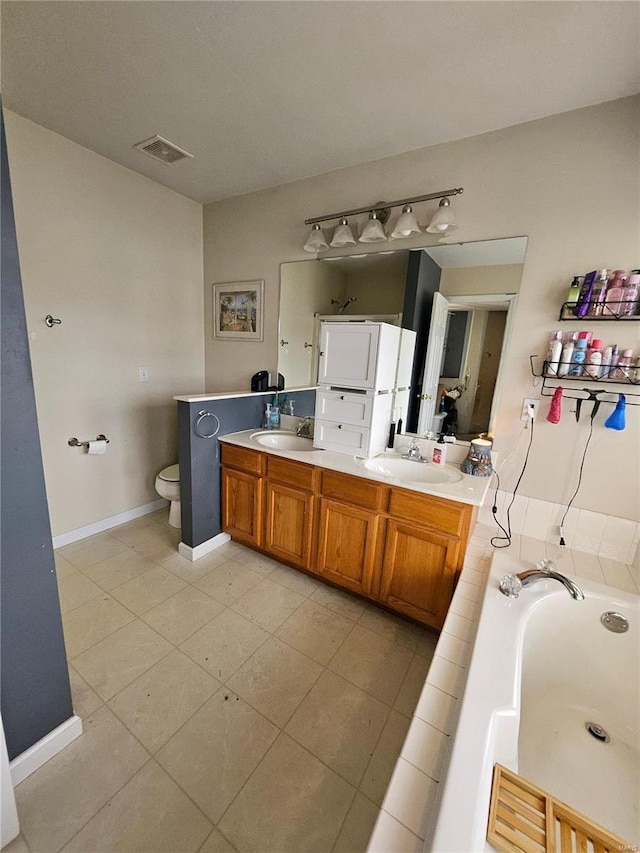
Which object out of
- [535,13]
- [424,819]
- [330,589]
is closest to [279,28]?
[535,13]

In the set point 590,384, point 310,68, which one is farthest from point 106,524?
point 590,384

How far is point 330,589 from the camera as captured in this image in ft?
6.92

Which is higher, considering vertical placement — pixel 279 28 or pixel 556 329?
pixel 279 28

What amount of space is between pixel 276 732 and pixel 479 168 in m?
2.79

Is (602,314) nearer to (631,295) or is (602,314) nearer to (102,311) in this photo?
(631,295)

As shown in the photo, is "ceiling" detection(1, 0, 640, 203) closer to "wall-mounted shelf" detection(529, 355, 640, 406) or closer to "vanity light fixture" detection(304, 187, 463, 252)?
"vanity light fixture" detection(304, 187, 463, 252)

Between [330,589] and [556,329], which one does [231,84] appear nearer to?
[556,329]

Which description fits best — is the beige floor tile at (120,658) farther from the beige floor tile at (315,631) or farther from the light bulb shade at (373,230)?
the light bulb shade at (373,230)

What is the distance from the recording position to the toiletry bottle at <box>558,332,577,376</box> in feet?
5.32

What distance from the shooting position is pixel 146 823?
3.39 feet

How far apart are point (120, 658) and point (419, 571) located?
1.48 meters

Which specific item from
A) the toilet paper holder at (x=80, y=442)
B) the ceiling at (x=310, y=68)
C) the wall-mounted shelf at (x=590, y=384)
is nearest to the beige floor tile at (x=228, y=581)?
the toilet paper holder at (x=80, y=442)

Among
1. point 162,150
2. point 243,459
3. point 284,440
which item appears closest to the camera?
point 162,150

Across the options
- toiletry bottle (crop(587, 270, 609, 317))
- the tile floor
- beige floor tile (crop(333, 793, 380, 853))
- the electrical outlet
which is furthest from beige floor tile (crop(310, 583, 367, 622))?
toiletry bottle (crop(587, 270, 609, 317))
